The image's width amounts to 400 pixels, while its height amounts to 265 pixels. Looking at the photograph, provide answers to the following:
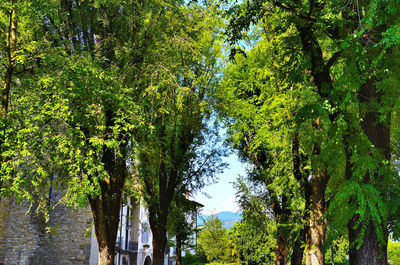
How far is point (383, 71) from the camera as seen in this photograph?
7.47 m

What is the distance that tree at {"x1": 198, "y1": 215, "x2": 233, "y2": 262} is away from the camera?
43.4 meters

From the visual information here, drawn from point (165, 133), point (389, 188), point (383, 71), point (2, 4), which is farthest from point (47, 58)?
point (389, 188)

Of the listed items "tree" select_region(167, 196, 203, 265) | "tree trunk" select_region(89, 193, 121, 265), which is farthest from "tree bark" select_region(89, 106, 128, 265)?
"tree" select_region(167, 196, 203, 265)

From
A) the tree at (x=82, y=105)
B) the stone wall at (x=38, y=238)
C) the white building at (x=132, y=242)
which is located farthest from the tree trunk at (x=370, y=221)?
the white building at (x=132, y=242)

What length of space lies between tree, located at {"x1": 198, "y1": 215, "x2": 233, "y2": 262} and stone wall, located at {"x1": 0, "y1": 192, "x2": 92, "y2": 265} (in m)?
19.8

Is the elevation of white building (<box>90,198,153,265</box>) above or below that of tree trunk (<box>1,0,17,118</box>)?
below

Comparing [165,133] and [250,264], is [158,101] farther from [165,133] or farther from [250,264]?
[250,264]

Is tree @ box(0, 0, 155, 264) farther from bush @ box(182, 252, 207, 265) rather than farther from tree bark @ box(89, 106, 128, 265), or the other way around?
bush @ box(182, 252, 207, 265)

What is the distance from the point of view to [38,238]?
25.2 m

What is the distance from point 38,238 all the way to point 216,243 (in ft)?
75.8

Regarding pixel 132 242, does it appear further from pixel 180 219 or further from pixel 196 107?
pixel 196 107

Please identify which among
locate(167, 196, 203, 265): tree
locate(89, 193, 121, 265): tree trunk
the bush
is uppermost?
locate(167, 196, 203, 265): tree

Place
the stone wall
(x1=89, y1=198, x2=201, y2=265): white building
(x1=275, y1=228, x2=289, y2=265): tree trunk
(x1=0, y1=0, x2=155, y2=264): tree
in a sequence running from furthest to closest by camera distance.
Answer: (x1=89, y1=198, x2=201, y2=265): white building, the stone wall, (x1=275, y1=228, x2=289, y2=265): tree trunk, (x1=0, y1=0, x2=155, y2=264): tree

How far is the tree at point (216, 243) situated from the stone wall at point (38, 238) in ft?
65.1
